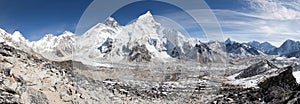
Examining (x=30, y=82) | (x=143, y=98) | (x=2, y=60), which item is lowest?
(x=143, y=98)

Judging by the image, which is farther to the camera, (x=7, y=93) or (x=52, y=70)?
(x=52, y=70)

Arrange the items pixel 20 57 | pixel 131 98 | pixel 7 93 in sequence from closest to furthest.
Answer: pixel 7 93 < pixel 20 57 < pixel 131 98

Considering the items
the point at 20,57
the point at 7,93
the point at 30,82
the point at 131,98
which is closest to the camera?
the point at 7,93

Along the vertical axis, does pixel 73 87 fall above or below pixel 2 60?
below

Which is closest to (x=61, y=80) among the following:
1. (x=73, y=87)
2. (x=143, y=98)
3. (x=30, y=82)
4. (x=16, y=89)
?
(x=73, y=87)

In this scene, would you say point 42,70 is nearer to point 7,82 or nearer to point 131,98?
point 7,82

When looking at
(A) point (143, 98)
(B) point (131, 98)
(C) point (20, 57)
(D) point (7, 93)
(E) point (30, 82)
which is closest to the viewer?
(D) point (7, 93)

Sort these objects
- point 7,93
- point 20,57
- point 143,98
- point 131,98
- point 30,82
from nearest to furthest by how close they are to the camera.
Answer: point 7,93, point 30,82, point 20,57, point 131,98, point 143,98

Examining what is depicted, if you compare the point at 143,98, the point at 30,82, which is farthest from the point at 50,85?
the point at 143,98

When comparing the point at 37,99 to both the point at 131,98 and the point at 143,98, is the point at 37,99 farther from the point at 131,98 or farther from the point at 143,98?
the point at 143,98
